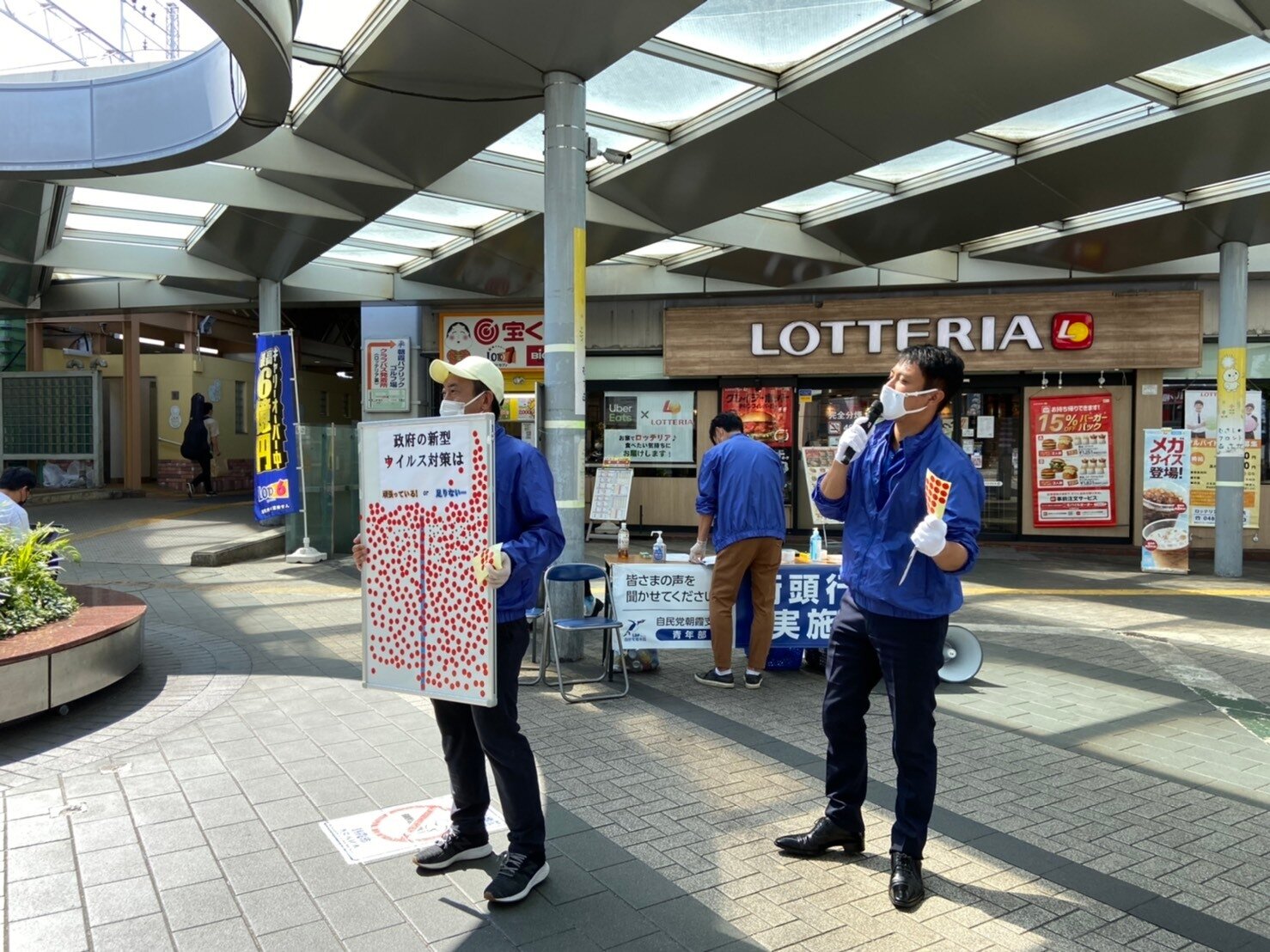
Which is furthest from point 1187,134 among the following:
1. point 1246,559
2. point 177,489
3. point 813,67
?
point 177,489

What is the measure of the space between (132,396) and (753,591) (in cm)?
1542

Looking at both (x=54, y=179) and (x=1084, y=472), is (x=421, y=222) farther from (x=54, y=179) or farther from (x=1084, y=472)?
(x=1084, y=472)

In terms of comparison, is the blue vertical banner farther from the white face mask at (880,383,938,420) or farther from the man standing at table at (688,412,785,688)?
the white face mask at (880,383,938,420)

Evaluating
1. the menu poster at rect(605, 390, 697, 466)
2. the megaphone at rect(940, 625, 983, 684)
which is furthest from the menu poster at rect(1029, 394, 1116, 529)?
the megaphone at rect(940, 625, 983, 684)

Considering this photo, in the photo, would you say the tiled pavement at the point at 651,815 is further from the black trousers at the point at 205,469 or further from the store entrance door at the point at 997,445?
the black trousers at the point at 205,469

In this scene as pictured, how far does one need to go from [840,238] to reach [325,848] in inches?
396

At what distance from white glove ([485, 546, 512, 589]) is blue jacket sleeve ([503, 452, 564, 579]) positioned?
1.5 inches

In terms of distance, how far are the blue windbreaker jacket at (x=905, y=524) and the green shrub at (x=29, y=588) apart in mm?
4862

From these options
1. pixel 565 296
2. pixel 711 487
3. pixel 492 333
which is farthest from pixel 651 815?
pixel 492 333

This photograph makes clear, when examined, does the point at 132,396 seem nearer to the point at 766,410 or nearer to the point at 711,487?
the point at 766,410

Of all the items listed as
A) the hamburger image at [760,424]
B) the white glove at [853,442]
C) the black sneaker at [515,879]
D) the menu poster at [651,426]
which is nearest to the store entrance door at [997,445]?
the hamburger image at [760,424]

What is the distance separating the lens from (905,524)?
3287mm

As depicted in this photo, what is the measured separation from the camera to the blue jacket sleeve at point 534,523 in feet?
10.2

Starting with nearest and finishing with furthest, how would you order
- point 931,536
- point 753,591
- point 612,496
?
point 931,536, point 753,591, point 612,496
